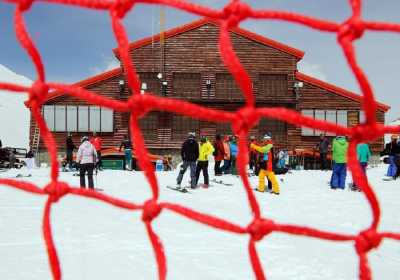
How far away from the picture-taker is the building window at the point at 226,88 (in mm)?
25609

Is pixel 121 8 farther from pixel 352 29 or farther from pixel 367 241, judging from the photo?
pixel 367 241

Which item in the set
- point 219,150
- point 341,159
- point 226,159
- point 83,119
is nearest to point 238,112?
point 341,159

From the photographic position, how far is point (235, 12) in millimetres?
2014

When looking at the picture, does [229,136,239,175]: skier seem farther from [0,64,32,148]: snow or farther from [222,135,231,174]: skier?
[0,64,32,148]: snow

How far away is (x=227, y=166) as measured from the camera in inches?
577

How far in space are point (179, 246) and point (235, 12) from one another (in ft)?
8.78

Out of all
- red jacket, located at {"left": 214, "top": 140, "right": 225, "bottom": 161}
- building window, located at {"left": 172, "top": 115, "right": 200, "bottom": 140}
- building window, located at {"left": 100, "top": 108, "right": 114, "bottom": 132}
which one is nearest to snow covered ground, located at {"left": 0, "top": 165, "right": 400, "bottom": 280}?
red jacket, located at {"left": 214, "top": 140, "right": 225, "bottom": 161}

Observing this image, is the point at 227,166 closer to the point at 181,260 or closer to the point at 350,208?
the point at 350,208

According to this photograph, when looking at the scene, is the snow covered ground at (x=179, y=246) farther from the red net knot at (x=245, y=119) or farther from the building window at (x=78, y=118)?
the building window at (x=78, y=118)

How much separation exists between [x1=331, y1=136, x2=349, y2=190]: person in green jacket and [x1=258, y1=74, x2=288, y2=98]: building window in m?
16.1

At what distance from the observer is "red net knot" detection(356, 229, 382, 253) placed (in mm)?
1856

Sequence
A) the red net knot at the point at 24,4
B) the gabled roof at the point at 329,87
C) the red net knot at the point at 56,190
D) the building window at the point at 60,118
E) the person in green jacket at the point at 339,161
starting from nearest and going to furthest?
the red net knot at the point at 56,190 → the red net knot at the point at 24,4 → the person in green jacket at the point at 339,161 → the building window at the point at 60,118 → the gabled roof at the point at 329,87

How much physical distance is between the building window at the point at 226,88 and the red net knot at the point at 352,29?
23738 millimetres

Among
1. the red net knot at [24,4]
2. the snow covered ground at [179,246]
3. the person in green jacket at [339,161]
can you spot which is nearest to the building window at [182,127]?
the person in green jacket at [339,161]
